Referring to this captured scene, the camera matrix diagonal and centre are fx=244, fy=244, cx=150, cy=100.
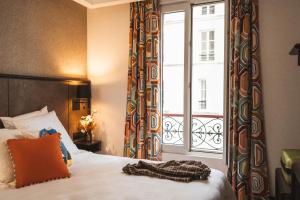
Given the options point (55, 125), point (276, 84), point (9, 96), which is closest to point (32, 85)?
point (9, 96)

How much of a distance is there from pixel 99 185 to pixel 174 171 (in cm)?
56

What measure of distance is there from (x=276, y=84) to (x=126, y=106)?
1.91m

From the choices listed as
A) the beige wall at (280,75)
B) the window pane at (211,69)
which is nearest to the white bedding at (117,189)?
the beige wall at (280,75)

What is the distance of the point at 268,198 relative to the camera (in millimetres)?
2729

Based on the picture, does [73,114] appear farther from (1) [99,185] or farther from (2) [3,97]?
(1) [99,185]

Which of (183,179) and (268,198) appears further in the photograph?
(268,198)

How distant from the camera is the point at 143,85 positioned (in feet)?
10.7

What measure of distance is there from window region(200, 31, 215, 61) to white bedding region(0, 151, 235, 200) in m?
3.76

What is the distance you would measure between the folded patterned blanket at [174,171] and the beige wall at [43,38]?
1.71 m

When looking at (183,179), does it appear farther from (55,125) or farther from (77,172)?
(55,125)

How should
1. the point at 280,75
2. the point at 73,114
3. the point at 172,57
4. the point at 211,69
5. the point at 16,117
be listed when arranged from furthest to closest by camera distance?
the point at 211,69, the point at 172,57, the point at 73,114, the point at 280,75, the point at 16,117

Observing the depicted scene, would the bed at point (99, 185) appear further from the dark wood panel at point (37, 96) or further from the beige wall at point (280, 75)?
the beige wall at point (280, 75)

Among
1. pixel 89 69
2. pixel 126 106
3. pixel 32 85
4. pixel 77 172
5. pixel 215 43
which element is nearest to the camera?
pixel 77 172

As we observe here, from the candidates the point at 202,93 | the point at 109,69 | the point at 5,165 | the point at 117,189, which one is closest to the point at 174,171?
the point at 117,189
